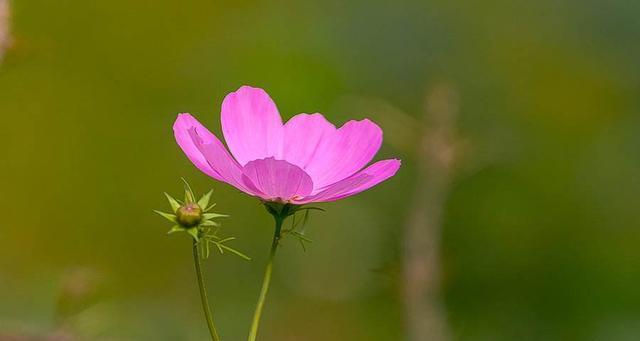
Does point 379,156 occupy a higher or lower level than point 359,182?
lower

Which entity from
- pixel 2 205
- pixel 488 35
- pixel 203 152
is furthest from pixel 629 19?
pixel 203 152

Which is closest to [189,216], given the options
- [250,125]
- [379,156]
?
[250,125]

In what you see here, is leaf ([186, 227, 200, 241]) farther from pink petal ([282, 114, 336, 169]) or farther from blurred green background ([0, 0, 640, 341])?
blurred green background ([0, 0, 640, 341])

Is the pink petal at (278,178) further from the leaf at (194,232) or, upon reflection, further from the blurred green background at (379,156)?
the blurred green background at (379,156)

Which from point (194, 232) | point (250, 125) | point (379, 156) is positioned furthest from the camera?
point (379, 156)

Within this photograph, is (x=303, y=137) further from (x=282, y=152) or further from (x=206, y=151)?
(x=206, y=151)

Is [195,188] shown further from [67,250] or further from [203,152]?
[203,152]

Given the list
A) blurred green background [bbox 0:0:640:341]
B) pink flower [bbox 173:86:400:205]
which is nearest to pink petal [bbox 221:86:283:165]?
pink flower [bbox 173:86:400:205]
